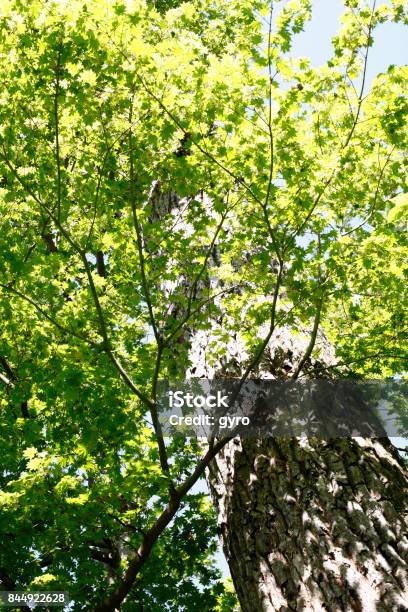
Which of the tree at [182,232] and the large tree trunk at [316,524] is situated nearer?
the large tree trunk at [316,524]

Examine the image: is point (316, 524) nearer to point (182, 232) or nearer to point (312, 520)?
point (312, 520)

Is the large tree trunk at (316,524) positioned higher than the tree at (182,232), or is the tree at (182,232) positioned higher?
the tree at (182,232)

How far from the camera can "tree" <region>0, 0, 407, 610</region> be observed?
3771 millimetres

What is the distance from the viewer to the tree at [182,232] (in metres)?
3.77

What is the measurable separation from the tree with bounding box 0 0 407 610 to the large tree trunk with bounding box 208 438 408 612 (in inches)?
0.7

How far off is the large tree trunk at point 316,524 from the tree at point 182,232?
0.06ft

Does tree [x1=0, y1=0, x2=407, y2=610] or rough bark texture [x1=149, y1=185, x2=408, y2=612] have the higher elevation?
tree [x1=0, y1=0, x2=407, y2=610]

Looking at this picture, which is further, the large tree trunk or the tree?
the tree

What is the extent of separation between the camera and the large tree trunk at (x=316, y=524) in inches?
134

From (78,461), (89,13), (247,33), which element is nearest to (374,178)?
(247,33)

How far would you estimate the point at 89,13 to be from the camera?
11.8ft

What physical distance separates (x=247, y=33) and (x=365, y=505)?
11.3 feet

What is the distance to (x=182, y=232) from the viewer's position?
4590 millimetres

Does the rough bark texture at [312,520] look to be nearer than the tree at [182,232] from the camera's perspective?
Yes
